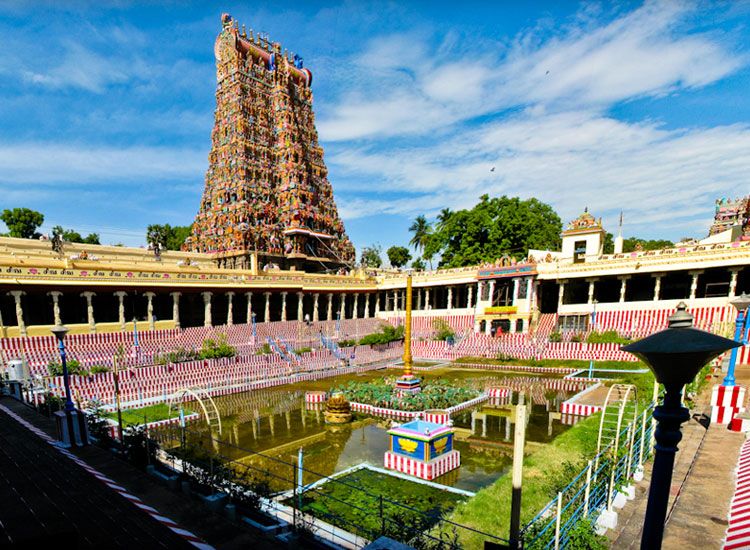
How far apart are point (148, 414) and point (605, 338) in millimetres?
29002

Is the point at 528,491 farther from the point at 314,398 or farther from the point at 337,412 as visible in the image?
the point at 314,398

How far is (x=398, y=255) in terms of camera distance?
83.4 meters

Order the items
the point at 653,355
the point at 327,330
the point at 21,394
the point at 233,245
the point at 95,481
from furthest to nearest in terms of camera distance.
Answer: the point at 233,245, the point at 327,330, the point at 21,394, the point at 95,481, the point at 653,355

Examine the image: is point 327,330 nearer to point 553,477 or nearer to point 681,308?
point 553,477

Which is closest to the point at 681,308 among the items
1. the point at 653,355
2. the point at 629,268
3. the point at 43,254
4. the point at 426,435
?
the point at 653,355

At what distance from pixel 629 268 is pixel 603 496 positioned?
30.6 m

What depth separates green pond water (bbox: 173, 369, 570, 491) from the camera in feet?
37.5

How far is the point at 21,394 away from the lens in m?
15.0

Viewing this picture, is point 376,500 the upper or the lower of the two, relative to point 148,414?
upper

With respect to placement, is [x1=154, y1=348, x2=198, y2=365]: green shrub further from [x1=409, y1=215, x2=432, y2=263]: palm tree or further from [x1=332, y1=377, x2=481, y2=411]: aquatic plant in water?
[x1=409, y1=215, x2=432, y2=263]: palm tree

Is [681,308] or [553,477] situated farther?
[553,477]

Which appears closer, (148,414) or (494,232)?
(148,414)

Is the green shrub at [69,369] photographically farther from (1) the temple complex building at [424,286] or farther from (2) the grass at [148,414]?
(1) the temple complex building at [424,286]

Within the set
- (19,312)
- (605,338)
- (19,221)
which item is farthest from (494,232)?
(19,221)
